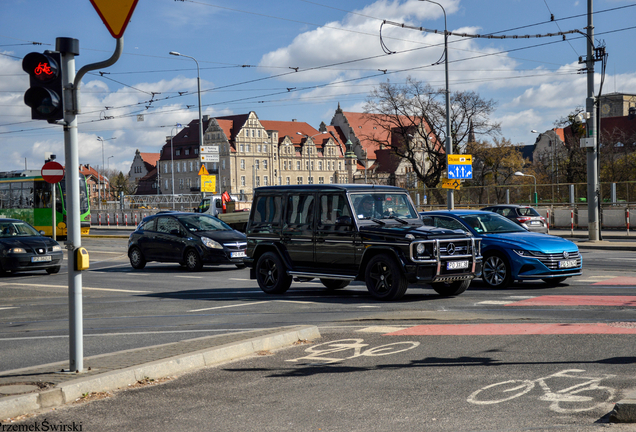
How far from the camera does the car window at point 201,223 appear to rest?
20.3 metres

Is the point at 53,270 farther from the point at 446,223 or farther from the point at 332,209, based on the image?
the point at 446,223

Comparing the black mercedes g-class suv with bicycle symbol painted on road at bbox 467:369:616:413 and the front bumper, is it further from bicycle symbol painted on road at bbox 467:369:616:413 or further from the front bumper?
the front bumper

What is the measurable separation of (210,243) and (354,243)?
7.97 meters

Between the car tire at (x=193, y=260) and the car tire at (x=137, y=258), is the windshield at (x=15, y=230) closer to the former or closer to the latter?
the car tire at (x=137, y=258)

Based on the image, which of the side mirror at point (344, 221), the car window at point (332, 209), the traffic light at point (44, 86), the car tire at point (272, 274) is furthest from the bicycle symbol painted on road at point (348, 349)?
the car tire at point (272, 274)

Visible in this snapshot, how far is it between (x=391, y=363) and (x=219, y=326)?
3.55 m

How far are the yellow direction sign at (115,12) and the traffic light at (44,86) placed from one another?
2.01ft

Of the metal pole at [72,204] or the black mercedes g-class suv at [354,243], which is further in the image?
the black mercedes g-class suv at [354,243]

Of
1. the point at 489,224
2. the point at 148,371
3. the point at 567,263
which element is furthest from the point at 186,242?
the point at 148,371

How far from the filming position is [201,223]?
67.5ft

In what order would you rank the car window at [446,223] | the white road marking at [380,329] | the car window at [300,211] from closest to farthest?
the white road marking at [380,329] → the car window at [300,211] → the car window at [446,223]

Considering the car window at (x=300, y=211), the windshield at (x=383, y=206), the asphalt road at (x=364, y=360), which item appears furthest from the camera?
the car window at (x=300, y=211)

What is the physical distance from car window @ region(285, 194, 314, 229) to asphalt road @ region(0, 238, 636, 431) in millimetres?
1391

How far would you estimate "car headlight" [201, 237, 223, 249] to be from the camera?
19688mm
